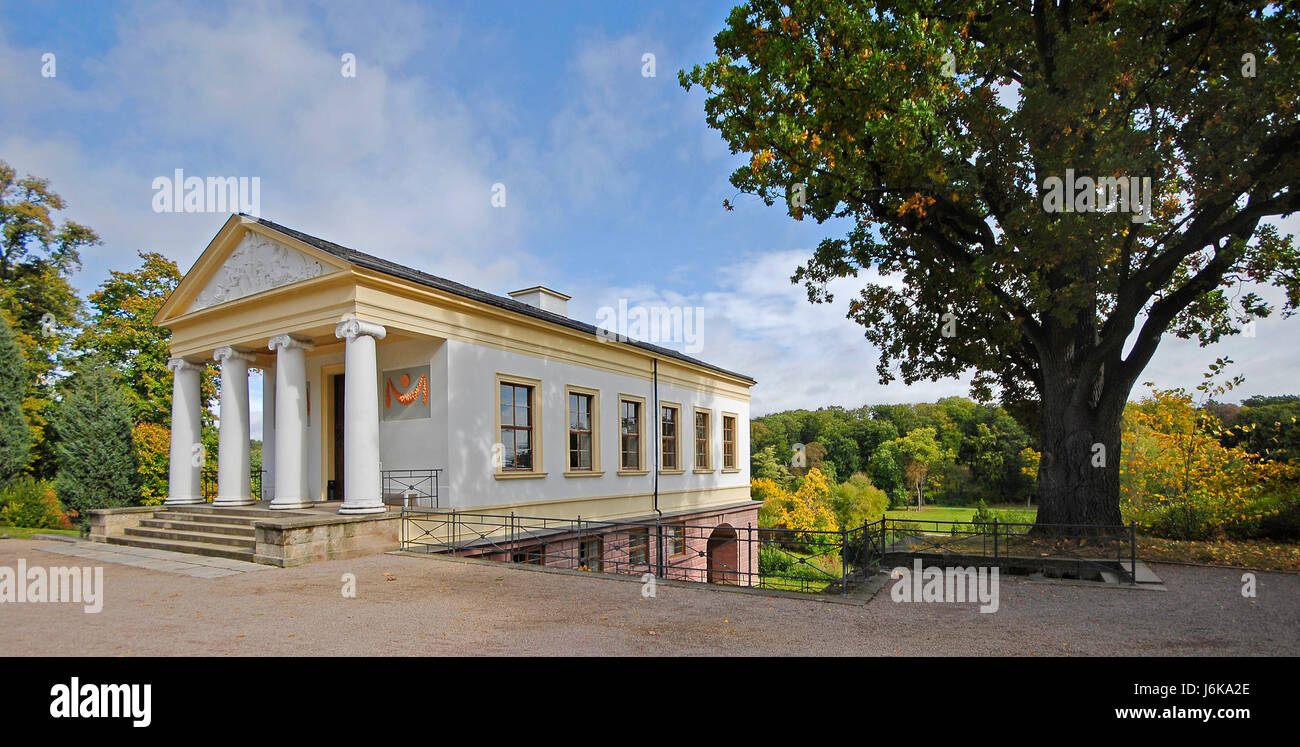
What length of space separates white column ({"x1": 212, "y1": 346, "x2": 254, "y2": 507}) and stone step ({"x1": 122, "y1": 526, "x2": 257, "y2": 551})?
1.32 m

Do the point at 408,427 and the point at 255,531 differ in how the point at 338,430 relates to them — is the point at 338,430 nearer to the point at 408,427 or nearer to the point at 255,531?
the point at 408,427

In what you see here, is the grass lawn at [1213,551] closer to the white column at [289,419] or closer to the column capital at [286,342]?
the white column at [289,419]

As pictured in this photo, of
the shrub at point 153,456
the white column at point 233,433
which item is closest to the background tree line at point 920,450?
the shrub at point 153,456

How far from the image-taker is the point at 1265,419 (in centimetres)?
3472

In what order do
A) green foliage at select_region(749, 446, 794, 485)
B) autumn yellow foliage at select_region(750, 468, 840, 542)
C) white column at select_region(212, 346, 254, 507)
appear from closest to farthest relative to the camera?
white column at select_region(212, 346, 254, 507) → autumn yellow foliage at select_region(750, 468, 840, 542) → green foliage at select_region(749, 446, 794, 485)

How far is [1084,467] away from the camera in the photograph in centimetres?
1259

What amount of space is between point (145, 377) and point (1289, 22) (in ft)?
109

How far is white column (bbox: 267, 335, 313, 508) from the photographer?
1348cm

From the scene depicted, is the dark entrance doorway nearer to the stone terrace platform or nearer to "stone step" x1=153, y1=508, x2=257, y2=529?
the stone terrace platform

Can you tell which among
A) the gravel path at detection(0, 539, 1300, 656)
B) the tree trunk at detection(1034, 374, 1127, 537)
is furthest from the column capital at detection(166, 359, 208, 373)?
the tree trunk at detection(1034, 374, 1127, 537)

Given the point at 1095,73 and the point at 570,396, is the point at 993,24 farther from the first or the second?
the point at 570,396

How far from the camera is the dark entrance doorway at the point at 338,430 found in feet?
52.9

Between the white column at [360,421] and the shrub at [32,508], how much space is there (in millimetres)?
15646
